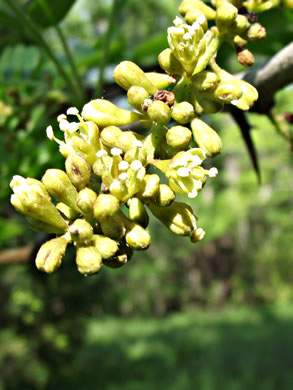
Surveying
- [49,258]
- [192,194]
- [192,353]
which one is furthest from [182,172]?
[192,353]

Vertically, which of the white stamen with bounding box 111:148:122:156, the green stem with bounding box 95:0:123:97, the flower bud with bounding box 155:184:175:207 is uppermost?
the white stamen with bounding box 111:148:122:156

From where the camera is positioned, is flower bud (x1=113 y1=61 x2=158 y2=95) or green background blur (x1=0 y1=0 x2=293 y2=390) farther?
green background blur (x1=0 y1=0 x2=293 y2=390)

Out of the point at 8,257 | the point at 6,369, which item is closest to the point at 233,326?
the point at 6,369

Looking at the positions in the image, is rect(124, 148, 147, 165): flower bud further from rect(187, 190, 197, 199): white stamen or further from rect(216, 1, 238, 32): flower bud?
rect(216, 1, 238, 32): flower bud

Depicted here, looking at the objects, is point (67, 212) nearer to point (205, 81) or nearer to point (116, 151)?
point (116, 151)

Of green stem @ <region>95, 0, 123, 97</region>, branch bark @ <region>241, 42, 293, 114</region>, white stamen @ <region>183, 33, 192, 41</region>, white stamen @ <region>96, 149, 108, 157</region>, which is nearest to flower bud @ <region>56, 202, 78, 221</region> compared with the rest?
white stamen @ <region>96, 149, 108, 157</region>

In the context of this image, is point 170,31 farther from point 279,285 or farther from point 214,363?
point 279,285
